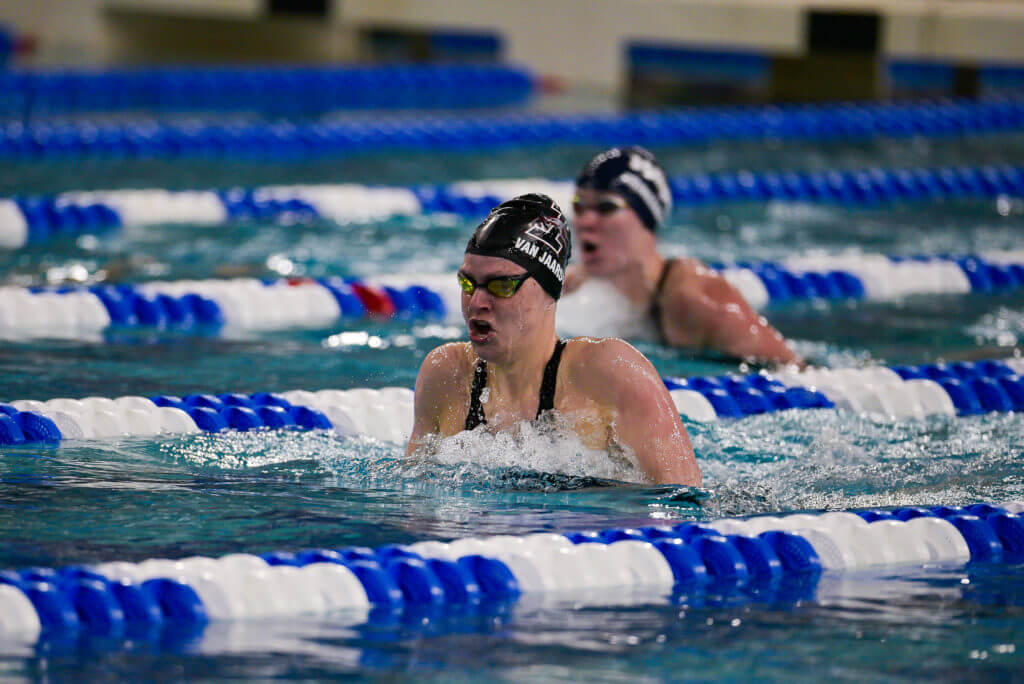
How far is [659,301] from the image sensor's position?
17.4 feet

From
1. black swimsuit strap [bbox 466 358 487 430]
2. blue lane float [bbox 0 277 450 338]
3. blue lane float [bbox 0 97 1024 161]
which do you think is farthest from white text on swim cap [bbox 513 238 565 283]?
blue lane float [bbox 0 97 1024 161]

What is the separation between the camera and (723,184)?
869 centimetres

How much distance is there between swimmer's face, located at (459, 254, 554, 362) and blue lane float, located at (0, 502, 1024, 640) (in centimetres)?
47

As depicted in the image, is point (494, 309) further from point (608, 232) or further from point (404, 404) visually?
point (608, 232)

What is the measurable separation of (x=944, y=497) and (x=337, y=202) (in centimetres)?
470

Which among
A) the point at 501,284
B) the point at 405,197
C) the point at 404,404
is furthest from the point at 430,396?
the point at 405,197

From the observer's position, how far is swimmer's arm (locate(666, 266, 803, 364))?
203 inches

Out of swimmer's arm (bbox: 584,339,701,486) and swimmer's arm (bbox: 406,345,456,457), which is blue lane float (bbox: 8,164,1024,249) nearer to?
swimmer's arm (bbox: 406,345,456,457)

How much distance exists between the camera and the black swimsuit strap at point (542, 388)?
3.55m

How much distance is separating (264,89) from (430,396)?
9.32 metres

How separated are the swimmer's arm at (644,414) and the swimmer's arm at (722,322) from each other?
170 centimetres

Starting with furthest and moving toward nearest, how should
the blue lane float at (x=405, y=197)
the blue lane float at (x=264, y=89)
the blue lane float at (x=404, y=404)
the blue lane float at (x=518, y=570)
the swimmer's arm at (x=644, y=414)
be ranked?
the blue lane float at (x=264, y=89)
the blue lane float at (x=405, y=197)
the blue lane float at (x=404, y=404)
the swimmer's arm at (x=644, y=414)
the blue lane float at (x=518, y=570)

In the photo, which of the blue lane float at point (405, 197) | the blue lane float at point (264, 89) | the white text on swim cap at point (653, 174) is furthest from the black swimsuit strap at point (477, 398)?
the blue lane float at point (264, 89)

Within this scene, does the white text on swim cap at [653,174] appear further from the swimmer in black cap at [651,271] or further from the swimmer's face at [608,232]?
the swimmer's face at [608,232]
